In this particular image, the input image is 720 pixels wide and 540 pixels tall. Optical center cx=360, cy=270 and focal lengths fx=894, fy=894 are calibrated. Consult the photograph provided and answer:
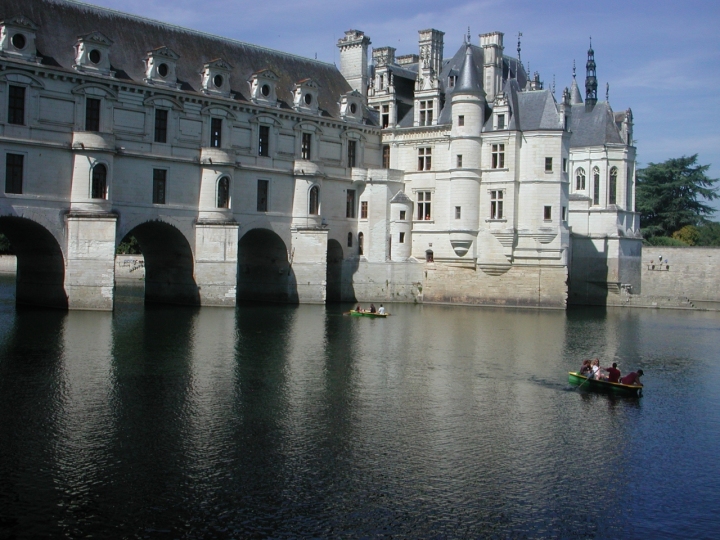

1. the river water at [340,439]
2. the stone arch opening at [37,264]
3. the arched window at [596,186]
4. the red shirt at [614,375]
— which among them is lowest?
the river water at [340,439]

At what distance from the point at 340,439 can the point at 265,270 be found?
3467 centimetres

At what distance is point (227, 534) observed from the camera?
47.3 feet

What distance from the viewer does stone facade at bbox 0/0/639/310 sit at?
140 ft

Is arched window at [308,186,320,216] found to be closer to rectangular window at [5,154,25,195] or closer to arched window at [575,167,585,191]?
rectangular window at [5,154,25,195]

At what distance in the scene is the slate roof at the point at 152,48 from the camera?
A: 144 feet

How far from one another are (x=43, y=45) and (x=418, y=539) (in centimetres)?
3607

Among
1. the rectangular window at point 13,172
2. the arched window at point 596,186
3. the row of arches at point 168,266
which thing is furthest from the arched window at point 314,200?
the arched window at point 596,186

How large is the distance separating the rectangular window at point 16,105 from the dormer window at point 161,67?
6.84 m

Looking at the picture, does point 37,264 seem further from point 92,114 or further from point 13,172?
point 92,114

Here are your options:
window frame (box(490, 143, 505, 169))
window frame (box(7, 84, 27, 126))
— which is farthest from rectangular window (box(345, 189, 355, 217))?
window frame (box(7, 84, 27, 126))

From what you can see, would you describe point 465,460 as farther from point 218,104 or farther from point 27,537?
point 218,104

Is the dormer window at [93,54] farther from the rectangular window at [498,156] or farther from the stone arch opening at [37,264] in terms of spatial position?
the rectangular window at [498,156]

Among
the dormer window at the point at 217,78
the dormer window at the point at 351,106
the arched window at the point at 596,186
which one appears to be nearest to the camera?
the dormer window at the point at 217,78

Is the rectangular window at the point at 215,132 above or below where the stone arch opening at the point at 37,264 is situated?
above
